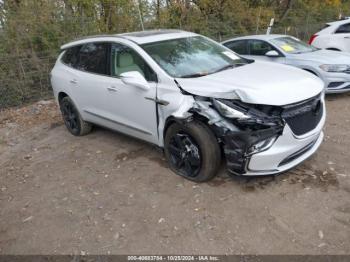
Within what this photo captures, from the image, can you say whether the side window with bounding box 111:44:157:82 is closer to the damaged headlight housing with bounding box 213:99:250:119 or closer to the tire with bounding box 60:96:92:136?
the damaged headlight housing with bounding box 213:99:250:119

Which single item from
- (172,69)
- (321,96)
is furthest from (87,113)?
(321,96)

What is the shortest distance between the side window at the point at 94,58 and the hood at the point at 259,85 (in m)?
1.53

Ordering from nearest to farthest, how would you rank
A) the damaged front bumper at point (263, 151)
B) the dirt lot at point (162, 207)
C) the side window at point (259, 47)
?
the dirt lot at point (162, 207) < the damaged front bumper at point (263, 151) < the side window at point (259, 47)

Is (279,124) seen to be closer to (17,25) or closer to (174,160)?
(174,160)

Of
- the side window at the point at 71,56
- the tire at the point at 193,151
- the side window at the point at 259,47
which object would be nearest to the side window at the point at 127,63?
the tire at the point at 193,151

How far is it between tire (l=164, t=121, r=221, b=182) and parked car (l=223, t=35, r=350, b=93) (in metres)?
3.99

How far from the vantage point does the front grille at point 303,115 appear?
365 centimetres

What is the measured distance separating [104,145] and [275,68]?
2863 mm

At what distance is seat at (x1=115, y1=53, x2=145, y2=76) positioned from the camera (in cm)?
469

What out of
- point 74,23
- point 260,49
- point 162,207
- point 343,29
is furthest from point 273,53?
point 74,23

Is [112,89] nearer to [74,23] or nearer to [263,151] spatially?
[263,151]

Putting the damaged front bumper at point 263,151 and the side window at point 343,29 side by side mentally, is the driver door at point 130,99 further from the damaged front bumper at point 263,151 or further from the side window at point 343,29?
the side window at point 343,29

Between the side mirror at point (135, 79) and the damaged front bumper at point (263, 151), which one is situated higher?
the side mirror at point (135, 79)

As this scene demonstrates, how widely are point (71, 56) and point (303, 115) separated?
3.98 m
